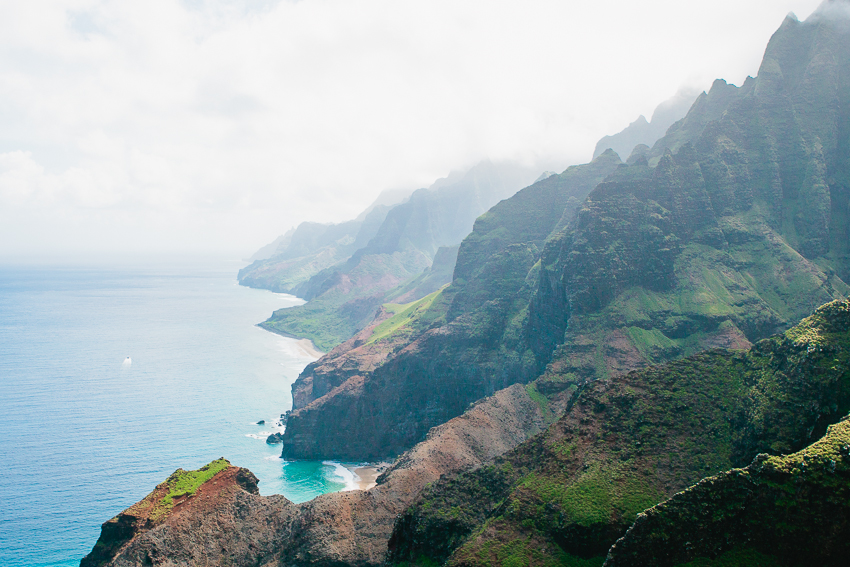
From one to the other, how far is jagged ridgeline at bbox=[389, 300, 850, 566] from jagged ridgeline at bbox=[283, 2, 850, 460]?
44.5 m

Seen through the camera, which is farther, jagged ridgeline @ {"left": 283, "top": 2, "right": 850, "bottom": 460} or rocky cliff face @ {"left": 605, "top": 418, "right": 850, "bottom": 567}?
jagged ridgeline @ {"left": 283, "top": 2, "right": 850, "bottom": 460}

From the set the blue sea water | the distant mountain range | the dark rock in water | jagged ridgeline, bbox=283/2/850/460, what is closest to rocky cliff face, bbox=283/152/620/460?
jagged ridgeline, bbox=283/2/850/460

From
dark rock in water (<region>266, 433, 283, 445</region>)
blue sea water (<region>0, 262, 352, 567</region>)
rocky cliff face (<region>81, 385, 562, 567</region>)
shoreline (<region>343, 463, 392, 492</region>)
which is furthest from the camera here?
dark rock in water (<region>266, 433, 283, 445</region>)

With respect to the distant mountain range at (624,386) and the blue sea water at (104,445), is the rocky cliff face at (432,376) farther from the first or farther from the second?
the blue sea water at (104,445)

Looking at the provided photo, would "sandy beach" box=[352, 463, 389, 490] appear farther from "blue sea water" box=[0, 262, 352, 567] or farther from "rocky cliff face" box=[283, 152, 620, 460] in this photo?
"rocky cliff face" box=[283, 152, 620, 460]

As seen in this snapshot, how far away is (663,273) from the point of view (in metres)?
125

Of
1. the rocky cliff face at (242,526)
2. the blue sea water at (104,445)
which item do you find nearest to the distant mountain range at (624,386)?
the rocky cliff face at (242,526)

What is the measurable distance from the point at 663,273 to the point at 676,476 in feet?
279

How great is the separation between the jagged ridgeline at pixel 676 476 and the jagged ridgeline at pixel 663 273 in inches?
1753

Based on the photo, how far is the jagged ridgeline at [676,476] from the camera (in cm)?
3497

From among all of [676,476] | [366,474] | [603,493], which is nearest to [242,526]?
[603,493]

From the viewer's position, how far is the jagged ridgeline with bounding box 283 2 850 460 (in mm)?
115625

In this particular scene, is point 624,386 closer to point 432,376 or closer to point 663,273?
point 663,273

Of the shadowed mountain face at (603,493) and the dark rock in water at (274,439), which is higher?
the shadowed mountain face at (603,493)
